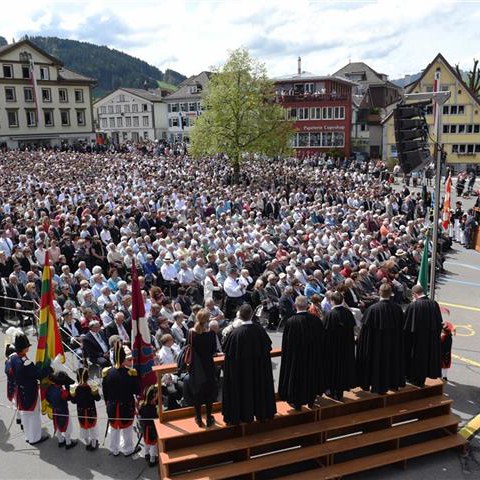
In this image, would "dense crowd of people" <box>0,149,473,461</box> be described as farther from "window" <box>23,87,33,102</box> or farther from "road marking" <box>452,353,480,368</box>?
"window" <box>23,87,33,102</box>

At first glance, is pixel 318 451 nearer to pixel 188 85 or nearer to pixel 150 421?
pixel 150 421

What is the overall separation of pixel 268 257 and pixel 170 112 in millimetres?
63320

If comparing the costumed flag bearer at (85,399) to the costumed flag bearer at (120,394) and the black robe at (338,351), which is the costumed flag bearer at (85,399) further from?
the black robe at (338,351)

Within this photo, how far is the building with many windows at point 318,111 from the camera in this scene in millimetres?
53812

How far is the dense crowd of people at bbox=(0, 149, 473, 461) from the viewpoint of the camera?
25.3 feet

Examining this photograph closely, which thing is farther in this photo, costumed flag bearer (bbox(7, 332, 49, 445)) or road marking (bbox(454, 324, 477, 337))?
road marking (bbox(454, 324, 477, 337))

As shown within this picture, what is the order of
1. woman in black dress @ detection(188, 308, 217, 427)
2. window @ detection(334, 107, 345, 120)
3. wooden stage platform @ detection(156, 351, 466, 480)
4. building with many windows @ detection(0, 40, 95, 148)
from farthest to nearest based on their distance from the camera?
building with many windows @ detection(0, 40, 95, 148) < window @ detection(334, 107, 345, 120) < woman in black dress @ detection(188, 308, 217, 427) < wooden stage platform @ detection(156, 351, 466, 480)

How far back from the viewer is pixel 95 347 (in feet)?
31.3

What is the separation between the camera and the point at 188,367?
6480 millimetres

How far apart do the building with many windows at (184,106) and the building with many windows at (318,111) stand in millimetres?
18681

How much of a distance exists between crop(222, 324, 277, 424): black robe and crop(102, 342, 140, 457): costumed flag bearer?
1.59 meters

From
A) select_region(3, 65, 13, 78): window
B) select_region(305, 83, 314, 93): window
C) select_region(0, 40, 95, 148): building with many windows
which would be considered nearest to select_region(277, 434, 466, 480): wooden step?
select_region(305, 83, 314, 93): window

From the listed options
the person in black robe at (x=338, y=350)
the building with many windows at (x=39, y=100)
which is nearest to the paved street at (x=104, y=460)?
the person in black robe at (x=338, y=350)

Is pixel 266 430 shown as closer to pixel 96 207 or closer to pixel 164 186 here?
pixel 96 207
